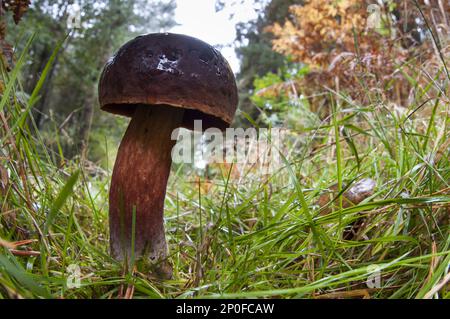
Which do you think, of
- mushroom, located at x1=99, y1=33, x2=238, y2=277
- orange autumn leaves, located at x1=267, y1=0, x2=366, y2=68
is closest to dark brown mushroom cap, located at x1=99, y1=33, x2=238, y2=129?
mushroom, located at x1=99, y1=33, x2=238, y2=277

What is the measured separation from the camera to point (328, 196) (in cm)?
143

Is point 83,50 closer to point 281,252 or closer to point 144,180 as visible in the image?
point 144,180

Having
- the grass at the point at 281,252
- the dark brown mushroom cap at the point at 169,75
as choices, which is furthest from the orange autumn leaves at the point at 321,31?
the dark brown mushroom cap at the point at 169,75

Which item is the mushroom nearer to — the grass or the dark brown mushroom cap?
the dark brown mushroom cap

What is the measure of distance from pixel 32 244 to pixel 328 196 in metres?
1.12

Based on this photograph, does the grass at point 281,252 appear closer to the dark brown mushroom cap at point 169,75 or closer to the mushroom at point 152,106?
the mushroom at point 152,106

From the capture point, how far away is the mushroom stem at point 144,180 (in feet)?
4.17

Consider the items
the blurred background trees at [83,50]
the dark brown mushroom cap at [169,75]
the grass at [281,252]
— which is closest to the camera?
the grass at [281,252]

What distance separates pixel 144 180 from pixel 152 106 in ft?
0.96

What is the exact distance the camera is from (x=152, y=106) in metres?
1.34

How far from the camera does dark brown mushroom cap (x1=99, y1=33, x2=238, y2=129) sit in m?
1.12

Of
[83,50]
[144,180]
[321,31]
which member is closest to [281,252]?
[144,180]
